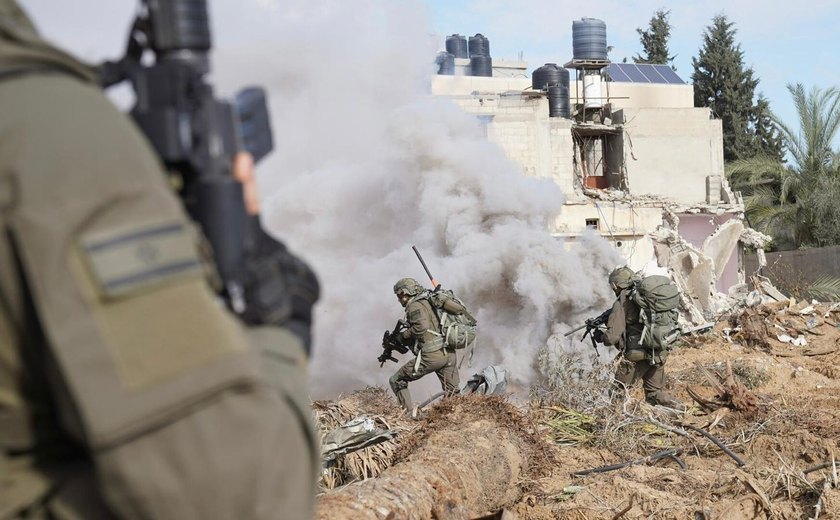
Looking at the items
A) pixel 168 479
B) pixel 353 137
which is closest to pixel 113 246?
pixel 168 479

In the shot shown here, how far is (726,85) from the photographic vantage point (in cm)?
3341

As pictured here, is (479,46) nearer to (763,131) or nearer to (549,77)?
(549,77)

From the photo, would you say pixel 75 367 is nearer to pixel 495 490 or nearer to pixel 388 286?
pixel 495 490

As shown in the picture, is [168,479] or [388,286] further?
[388,286]

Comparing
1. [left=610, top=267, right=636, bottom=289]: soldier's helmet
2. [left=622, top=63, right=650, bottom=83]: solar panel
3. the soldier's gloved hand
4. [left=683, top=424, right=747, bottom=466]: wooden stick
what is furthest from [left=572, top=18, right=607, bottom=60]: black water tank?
the soldier's gloved hand

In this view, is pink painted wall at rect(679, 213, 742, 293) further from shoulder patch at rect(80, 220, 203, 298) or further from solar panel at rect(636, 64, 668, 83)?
shoulder patch at rect(80, 220, 203, 298)

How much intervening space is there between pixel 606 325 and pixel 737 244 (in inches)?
457

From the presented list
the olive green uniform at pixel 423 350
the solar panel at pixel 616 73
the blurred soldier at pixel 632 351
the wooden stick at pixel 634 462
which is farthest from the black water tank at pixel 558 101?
the wooden stick at pixel 634 462

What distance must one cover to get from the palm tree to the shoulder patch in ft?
76.6

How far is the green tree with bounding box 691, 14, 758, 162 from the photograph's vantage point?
32.3 m

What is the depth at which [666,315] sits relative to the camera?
10266 millimetres

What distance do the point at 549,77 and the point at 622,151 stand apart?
2.66 metres

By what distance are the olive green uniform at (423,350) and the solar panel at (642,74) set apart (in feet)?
63.6

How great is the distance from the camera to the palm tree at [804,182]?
73.2 feet
